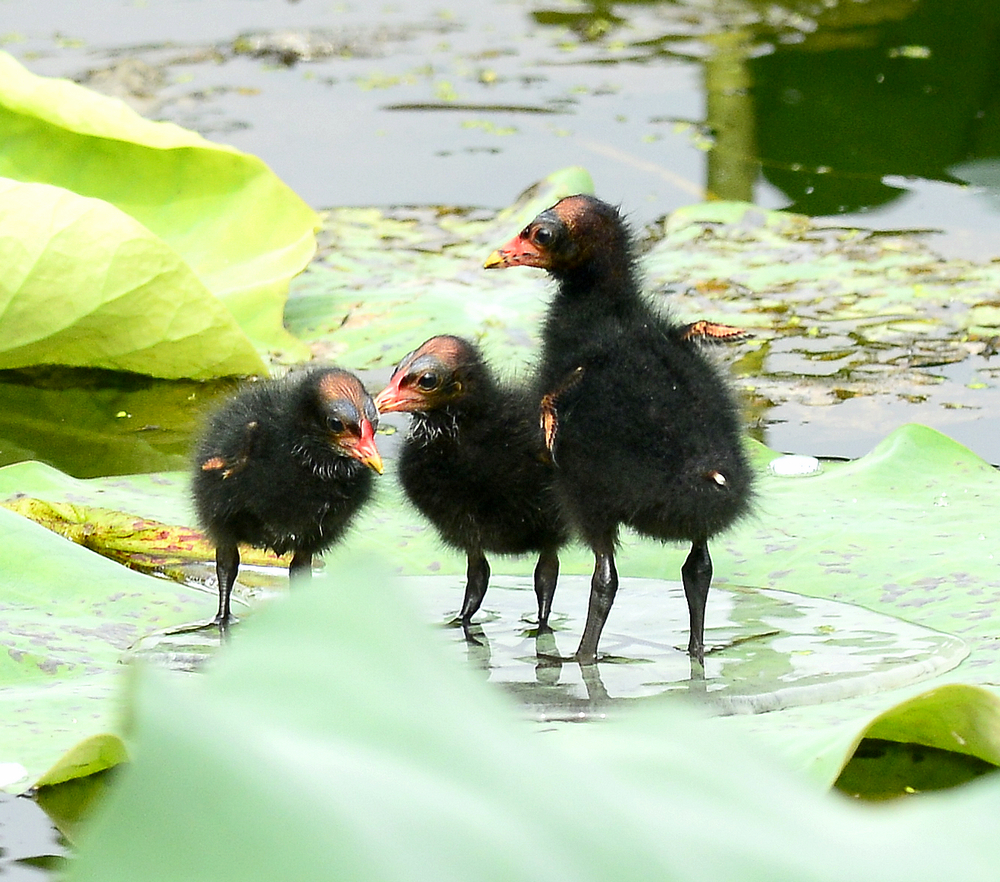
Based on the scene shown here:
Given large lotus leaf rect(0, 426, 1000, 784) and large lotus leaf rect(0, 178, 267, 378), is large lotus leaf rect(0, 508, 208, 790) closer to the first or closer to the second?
large lotus leaf rect(0, 426, 1000, 784)

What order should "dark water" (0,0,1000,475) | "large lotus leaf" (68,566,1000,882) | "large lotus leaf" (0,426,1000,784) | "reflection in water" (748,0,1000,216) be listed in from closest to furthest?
"large lotus leaf" (68,566,1000,882), "large lotus leaf" (0,426,1000,784), "dark water" (0,0,1000,475), "reflection in water" (748,0,1000,216)

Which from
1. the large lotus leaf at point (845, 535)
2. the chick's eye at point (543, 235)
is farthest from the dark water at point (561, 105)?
the chick's eye at point (543, 235)

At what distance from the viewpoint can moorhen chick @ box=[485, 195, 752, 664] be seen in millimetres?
2002

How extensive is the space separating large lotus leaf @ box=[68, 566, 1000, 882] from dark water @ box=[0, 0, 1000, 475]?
2.58 meters

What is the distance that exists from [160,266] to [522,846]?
2853 millimetres

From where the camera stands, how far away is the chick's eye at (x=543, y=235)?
2.24 meters

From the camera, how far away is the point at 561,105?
5477mm

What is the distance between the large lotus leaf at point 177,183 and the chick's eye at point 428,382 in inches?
56.0

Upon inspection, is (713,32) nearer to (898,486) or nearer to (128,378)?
(128,378)

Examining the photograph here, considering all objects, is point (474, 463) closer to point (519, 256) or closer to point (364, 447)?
point (364, 447)

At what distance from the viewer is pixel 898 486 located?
8.89ft

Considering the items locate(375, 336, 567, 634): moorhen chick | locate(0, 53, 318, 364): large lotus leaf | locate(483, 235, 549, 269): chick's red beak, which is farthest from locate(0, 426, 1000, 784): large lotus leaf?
locate(0, 53, 318, 364): large lotus leaf

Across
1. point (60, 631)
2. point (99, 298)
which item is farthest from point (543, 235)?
point (99, 298)

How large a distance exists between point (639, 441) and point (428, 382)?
40 cm
